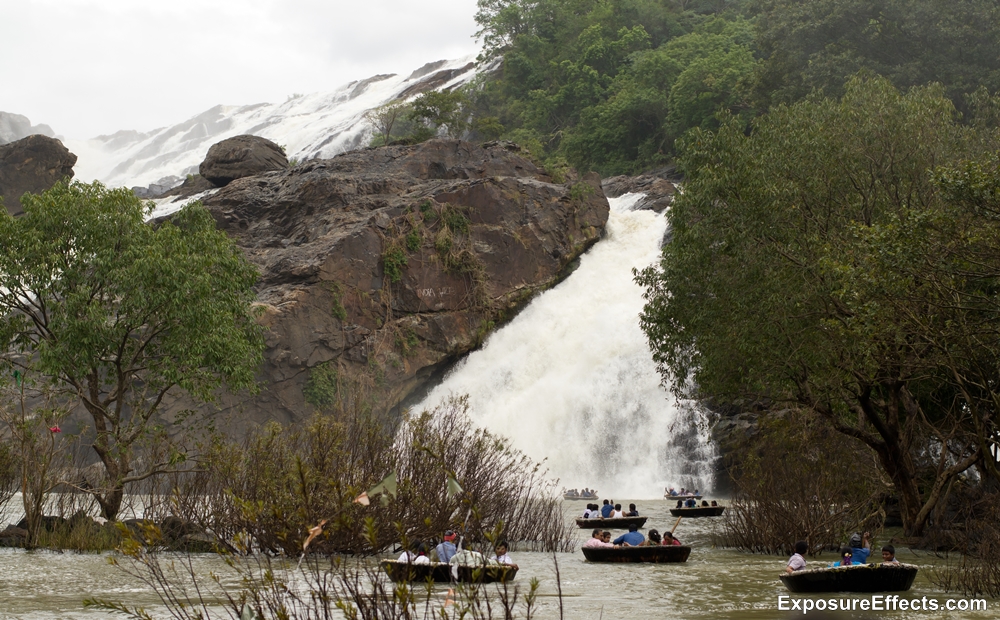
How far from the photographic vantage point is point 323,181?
4069 centimetres

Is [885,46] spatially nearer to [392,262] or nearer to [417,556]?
[392,262]

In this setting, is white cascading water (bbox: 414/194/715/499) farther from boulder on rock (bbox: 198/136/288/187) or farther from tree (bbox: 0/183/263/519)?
boulder on rock (bbox: 198/136/288/187)

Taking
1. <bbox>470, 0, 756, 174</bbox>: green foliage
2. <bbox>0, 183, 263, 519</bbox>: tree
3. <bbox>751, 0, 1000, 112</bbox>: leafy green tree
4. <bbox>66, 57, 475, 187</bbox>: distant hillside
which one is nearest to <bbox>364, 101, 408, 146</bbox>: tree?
<bbox>66, 57, 475, 187</bbox>: distant hillside

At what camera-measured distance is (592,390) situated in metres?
34.4

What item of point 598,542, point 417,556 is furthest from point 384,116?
point 417,556

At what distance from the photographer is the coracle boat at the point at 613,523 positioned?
71.0 feet

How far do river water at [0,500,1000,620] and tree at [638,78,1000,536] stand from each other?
300cm

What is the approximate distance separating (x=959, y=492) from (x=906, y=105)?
822cm

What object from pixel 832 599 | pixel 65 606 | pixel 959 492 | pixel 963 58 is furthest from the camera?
pixel 963 58

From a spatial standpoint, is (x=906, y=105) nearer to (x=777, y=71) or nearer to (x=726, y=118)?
(x=726, y=118)

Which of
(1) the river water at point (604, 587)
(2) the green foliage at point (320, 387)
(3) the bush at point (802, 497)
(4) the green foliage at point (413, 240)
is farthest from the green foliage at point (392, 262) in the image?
(3) the bush at point (802, 497)

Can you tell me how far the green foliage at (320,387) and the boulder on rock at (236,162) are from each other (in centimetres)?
1634

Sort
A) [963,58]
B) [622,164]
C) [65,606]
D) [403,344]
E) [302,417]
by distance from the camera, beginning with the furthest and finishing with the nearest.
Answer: [622,164], [963,58], [403,344], [302,417], [65,606]

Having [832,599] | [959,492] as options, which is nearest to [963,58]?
[959,492]
